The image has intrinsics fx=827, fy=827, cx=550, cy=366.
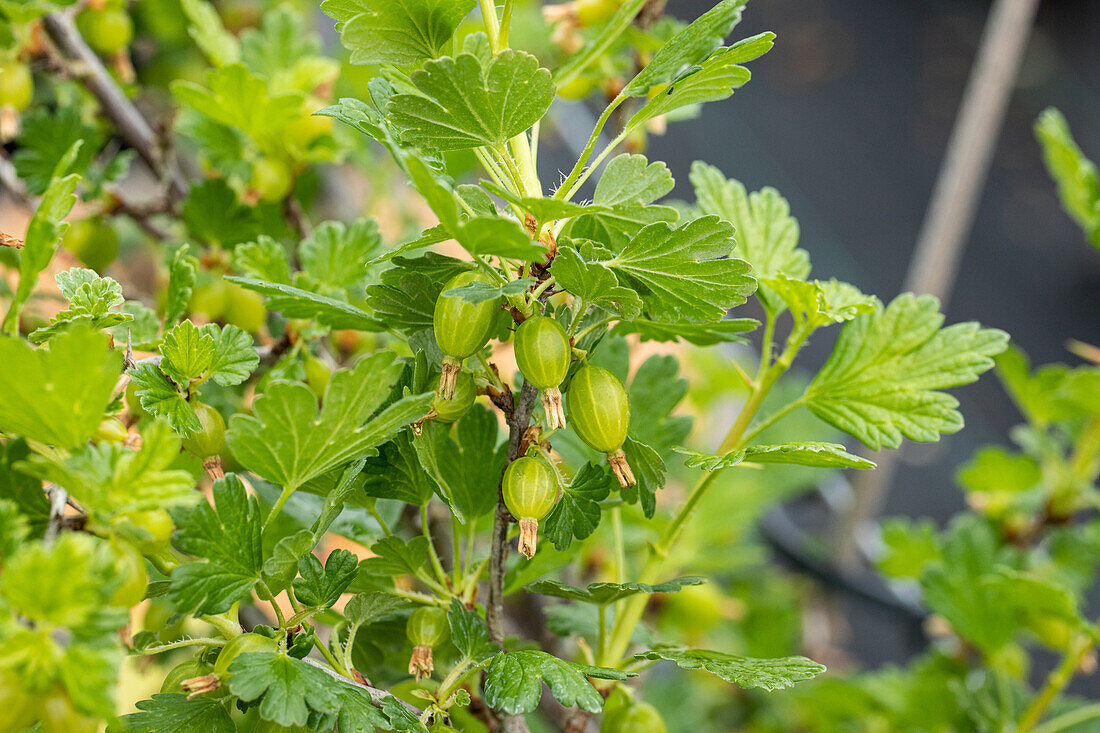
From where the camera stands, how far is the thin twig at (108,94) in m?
0.60

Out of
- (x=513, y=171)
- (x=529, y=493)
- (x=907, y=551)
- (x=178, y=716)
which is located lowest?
(x=907, y=551)

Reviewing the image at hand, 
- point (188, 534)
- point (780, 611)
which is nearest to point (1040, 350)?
point (780, 611)

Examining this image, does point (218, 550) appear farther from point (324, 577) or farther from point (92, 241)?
point (92, 241)

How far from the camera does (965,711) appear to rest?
2.29ft

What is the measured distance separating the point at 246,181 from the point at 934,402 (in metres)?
0.46

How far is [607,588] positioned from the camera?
1.16 feet

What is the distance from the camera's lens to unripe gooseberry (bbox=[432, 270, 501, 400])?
0.31m

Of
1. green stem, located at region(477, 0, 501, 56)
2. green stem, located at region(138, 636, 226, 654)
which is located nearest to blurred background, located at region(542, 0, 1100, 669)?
green stem, located at region(477, 0, 501, 56)

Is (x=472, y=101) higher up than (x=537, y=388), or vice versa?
(x=472, y=101)

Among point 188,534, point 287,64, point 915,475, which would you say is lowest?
point 915,475

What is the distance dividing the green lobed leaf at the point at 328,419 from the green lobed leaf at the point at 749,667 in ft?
0.49

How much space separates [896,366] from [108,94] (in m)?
0.59

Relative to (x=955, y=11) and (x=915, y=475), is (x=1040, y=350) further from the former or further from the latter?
(x=955, y=11)

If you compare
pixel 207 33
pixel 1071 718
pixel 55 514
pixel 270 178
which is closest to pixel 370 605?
pixel 55 514
